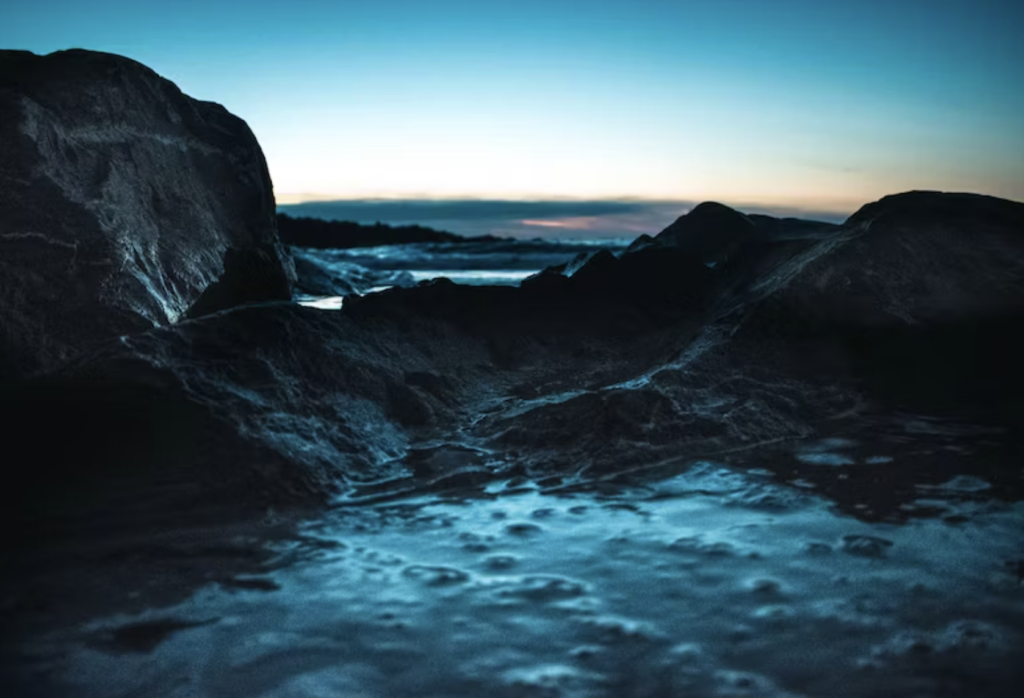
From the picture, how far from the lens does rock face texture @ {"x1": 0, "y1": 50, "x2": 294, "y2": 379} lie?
3.50 meters

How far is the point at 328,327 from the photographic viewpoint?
3.03m

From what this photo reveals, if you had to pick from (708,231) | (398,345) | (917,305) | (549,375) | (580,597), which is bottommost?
(580,597)

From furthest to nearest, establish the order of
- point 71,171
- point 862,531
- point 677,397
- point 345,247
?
1. point 345,247
2. point 71,171
3. point 677,397
4. point 862,531

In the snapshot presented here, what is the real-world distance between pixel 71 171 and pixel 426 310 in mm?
1781

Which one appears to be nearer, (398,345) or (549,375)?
(398,345)

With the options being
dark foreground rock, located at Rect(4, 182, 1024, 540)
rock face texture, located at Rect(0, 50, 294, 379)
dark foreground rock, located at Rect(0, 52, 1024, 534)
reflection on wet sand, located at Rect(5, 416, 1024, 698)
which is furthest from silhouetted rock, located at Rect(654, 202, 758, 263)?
reflection on wet sand, located at Rect(5, 416, 1024, 698)

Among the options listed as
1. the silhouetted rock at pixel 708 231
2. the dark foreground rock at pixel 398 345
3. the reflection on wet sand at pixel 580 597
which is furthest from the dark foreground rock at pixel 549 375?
the silhouetted rock at pixel 708 231

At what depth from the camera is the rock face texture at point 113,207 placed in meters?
3.50

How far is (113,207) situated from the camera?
4008mm

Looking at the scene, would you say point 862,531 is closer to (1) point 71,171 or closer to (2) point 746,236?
(2) point 746,236

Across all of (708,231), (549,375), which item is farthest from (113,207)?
(708,231)

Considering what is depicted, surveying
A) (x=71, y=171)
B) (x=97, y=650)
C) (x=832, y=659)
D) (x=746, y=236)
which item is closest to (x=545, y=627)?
(x=832, y=659)

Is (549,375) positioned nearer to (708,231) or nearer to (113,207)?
(708,231)

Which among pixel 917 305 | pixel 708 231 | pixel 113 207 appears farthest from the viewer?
pixel 708 231
